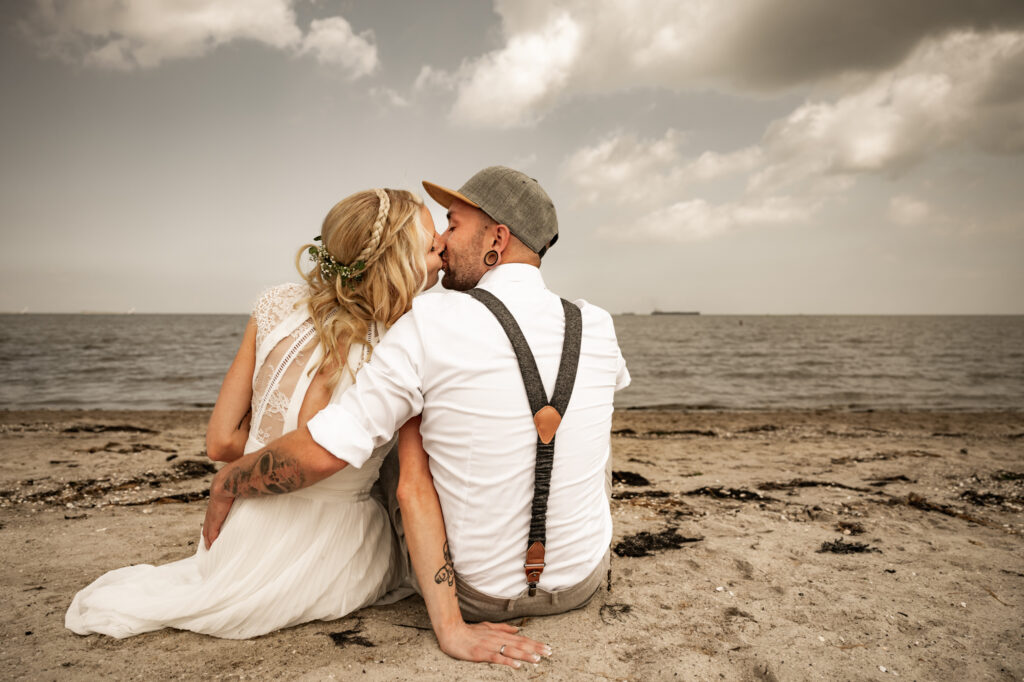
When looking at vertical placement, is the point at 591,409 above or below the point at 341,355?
below

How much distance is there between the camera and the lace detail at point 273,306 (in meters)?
2.39

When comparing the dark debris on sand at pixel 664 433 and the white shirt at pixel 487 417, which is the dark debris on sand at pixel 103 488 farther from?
the dark debris on sand at pixel 664 433

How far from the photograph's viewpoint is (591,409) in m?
2.20

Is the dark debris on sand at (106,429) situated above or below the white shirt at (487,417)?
below

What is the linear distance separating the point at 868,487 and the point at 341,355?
5301 mm

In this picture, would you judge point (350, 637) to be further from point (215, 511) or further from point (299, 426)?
point (299, 426)

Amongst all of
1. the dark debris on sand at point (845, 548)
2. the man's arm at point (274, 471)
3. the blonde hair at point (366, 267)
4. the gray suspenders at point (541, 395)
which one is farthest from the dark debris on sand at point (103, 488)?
the dark debris on sand at point (845, 548)

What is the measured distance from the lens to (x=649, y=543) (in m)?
3.69

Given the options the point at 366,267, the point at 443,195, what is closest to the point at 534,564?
the point at 366,267

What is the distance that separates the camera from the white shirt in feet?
6.48

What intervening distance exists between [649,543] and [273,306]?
275cm

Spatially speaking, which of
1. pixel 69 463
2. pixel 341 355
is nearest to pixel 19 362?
pixel 69 463

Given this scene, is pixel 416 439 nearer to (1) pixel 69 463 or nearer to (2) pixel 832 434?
(1) pixel 69 463

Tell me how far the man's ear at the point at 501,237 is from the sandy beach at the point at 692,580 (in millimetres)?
1679
